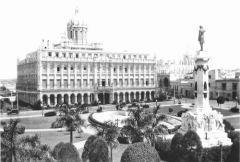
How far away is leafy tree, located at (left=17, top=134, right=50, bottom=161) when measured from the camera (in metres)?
20.4

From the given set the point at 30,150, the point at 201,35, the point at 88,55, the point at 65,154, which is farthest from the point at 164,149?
the point at 88,55

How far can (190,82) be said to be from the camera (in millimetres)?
117000

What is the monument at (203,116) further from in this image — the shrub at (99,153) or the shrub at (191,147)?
the shrub at (99,153)

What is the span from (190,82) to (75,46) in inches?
1836

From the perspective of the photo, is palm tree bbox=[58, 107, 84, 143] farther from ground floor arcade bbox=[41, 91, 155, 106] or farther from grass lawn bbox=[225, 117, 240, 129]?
ground floor arcade bbox=[41, 91, 155, 106]

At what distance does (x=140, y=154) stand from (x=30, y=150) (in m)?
7.68

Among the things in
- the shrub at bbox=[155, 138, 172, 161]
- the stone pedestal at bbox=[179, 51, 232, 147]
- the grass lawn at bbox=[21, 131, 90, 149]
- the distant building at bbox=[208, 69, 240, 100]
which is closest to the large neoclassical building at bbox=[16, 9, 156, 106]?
the distant building at bbox=[208, 69, 240, 100]

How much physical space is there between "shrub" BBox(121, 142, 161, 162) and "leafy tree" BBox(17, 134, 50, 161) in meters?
5.85

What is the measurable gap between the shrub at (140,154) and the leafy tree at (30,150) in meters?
5.85

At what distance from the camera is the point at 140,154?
23031mm

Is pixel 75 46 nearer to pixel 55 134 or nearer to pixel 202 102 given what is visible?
pixel 55 134

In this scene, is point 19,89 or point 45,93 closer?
point 45,93

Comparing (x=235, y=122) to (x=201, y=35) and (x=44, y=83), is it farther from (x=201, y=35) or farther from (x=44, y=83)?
(x=44, y=83)

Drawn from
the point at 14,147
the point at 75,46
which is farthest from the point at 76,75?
the point at 14,147
